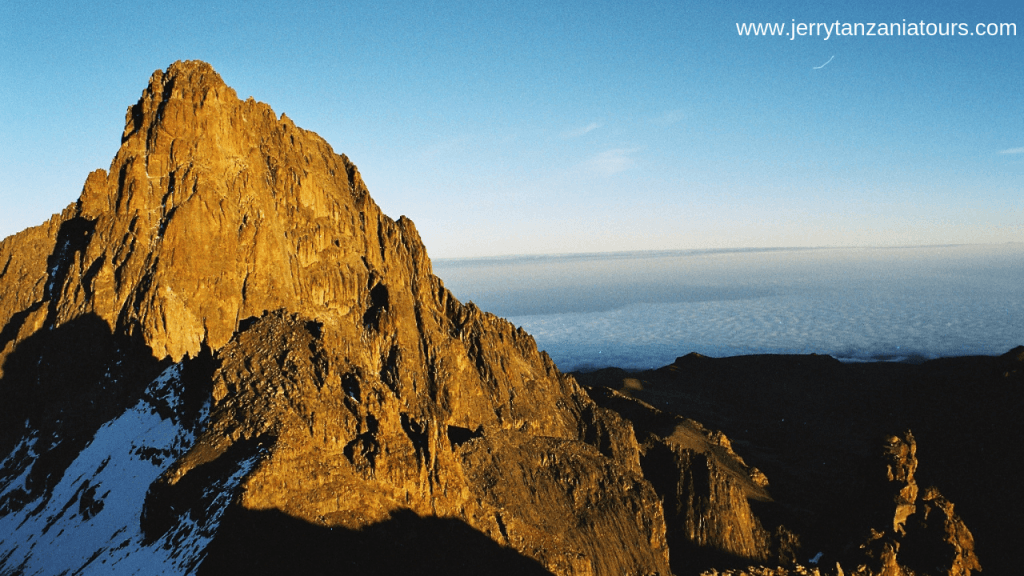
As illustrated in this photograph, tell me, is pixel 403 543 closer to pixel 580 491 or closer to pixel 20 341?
pixel 580 491

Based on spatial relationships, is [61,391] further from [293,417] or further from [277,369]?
[293,417]

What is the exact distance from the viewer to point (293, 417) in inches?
1163

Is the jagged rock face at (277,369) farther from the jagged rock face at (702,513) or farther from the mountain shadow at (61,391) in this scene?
the jagged rock face at (702,513)

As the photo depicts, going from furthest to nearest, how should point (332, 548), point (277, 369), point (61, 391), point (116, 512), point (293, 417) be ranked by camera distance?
1. point (61, 391)
2. point (277, 369)
3. point (116, 512)
4. point (293, 417)
5. point (332, 548)

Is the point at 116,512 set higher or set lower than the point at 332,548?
lower

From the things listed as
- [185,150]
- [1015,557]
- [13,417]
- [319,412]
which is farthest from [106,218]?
[1015,557]

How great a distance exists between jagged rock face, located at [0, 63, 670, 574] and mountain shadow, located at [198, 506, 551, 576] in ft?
0.74

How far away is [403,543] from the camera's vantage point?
A: 26.6 meters

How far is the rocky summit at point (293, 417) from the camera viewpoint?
26.6 m

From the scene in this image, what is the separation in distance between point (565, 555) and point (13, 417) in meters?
50.1

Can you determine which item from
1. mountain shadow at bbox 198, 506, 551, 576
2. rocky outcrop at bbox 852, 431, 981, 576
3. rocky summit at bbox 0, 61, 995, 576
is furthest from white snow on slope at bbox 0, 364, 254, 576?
rocky outcrop at bbox 852, 431, 981, 576

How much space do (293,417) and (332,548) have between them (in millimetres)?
7892

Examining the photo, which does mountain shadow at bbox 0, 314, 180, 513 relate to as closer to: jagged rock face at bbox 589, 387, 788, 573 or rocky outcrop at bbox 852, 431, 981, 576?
jagged rock face at bbox 589, 387, 788, 573

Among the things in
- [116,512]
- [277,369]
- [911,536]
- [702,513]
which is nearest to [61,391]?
[116,512]
